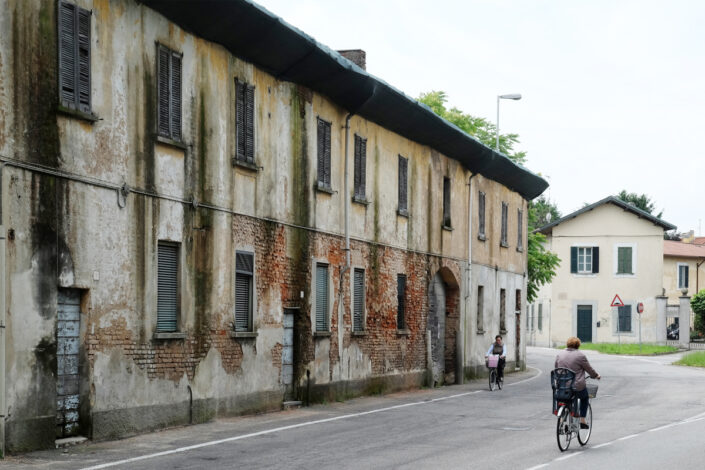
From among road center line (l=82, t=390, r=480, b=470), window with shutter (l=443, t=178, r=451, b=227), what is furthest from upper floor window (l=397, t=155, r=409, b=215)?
road center line (l=82, t=390, r=480, b=470)

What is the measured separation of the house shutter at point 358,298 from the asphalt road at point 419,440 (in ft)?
6.35

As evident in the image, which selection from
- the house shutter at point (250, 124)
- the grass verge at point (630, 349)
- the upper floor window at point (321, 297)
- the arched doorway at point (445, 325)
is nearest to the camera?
the house shutter at point (250, 124)

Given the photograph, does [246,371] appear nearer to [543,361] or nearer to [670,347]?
[543,361]

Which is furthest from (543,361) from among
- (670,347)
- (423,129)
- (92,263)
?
(92,263)

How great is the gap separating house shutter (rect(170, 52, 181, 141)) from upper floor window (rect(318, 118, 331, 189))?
650 cm

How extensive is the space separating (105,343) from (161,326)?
1.88 meters

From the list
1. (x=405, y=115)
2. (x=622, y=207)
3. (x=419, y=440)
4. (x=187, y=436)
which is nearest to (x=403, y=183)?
(x=405, y=115)

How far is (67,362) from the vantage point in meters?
15.9

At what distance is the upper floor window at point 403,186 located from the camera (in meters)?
30.7

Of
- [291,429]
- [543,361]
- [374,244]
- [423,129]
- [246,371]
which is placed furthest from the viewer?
[543,361]

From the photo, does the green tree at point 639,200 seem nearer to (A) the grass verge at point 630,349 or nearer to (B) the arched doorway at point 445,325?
(A) the grass verge at point 630,349

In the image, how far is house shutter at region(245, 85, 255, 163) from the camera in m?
21.6

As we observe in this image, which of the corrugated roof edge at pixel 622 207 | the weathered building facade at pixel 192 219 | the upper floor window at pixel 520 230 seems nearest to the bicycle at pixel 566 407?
the weathered building facade at pixel 192 219

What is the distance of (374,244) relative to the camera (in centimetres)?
2861
